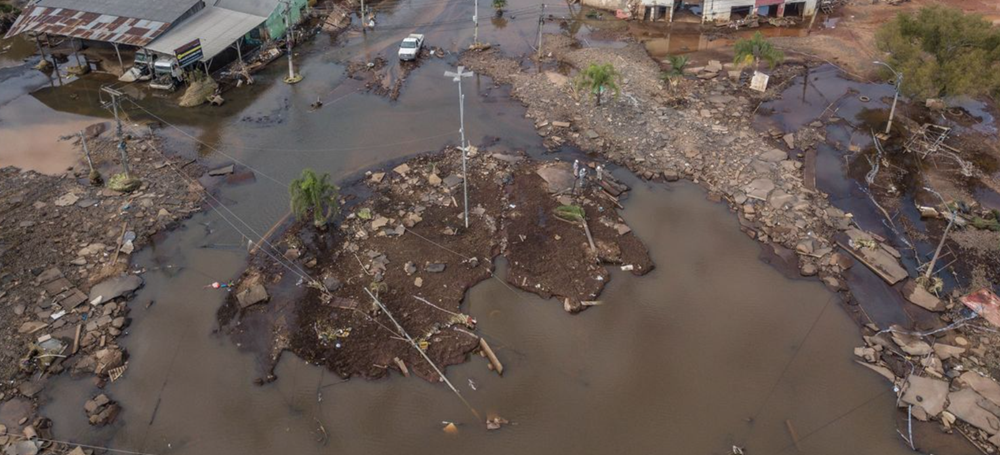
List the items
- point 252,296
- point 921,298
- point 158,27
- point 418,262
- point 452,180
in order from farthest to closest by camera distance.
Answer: point 158,27
point 452,180
point 418,262
point 921,298
point 252,296

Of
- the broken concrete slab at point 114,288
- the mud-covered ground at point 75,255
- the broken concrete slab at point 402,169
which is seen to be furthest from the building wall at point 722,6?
the broken concrete slab at point 114,288

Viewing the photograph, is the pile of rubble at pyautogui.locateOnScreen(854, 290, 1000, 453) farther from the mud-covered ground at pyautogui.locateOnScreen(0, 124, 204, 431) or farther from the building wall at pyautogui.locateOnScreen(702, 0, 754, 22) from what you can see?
the building wall at pyautogui.locateOnScreen(702, 0, 754, 22)

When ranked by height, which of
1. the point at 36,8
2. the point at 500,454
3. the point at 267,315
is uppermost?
the point at 36,8

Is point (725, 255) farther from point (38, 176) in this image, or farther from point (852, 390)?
point (38, 176)

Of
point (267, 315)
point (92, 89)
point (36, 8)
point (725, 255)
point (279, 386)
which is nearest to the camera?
point (279, 386)

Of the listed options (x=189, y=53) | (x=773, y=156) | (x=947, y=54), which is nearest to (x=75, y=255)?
(x=189, y=53)

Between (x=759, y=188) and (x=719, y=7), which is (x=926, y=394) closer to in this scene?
(x=759, y=188)

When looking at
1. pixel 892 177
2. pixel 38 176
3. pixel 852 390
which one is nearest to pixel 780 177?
pixel 892 177
